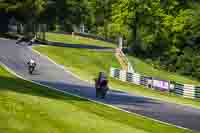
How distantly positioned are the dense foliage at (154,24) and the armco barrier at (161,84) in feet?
111

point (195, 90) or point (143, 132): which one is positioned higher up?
point (143, 132)

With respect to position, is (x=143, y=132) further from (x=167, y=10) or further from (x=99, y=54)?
(x=167, y=10)

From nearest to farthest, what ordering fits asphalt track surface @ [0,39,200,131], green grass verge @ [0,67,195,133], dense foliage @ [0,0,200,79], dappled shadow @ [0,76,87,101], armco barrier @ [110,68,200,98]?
green grass verge @ [0,67,195,133] < dappled shadow @ [0,76,87,101] < asphalt track surface @ [0,39,200,131] < armco barrier @ [110,68,200,98] < dense foliage @ [0,0,200,79]

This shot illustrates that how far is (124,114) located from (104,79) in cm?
1070

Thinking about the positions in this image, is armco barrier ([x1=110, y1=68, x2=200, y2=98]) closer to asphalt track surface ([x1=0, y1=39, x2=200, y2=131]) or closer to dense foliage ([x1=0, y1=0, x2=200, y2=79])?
asphalt track surface ([x1=0, y1=39, x2=200, y2=131])

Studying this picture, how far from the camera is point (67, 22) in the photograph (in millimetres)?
107875

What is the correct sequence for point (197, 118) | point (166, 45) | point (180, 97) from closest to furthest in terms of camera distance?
point (197, 118) < point (180, 97) < point (166, 45)

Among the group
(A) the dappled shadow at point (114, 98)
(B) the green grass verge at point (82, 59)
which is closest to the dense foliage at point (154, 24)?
(B) the green grass verge at point (82, 59)

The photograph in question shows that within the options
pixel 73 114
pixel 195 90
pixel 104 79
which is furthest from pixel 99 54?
pixel 73 114

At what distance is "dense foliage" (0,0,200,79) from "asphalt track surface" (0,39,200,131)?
18602 mm

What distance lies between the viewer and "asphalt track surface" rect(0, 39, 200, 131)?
30.2m

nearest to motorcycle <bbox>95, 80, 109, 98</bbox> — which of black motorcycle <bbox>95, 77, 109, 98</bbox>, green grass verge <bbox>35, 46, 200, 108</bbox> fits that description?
black motorcycle <bbox>95, 77, 109, 98</bbox>

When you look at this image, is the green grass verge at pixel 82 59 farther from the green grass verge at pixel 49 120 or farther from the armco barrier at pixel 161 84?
the green grass verge at pixel 49 120

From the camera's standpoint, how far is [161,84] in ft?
173
